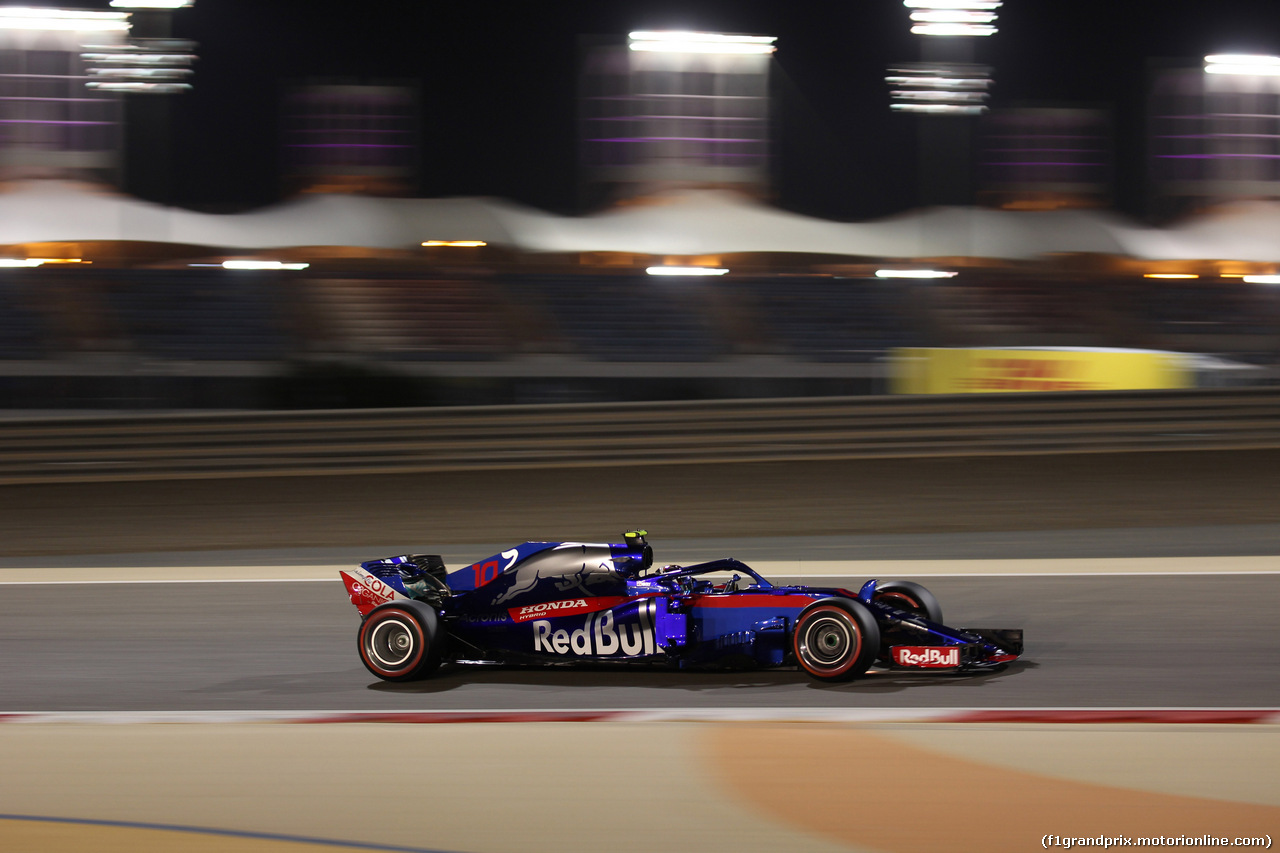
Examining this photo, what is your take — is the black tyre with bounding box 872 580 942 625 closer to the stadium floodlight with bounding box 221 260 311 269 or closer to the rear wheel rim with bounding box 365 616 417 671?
the rear wheel rim with bounding box 365 616 417 671

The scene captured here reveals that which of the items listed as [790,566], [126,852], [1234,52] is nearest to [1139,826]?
[126,852]

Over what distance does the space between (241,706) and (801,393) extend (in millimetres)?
15378

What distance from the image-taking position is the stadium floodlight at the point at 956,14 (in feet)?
91.3

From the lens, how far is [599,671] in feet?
21.6

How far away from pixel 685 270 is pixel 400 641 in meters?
27.6

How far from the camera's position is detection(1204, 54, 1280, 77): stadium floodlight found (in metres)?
37.5

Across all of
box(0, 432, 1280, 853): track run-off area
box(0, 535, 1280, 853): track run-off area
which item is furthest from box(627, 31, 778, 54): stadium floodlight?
box(0, 535, 1280, 853): track run-off area

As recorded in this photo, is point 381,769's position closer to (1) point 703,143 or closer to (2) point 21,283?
(2) point 21,283

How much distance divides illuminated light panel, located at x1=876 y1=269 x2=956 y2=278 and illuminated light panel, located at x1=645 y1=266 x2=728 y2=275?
163 inches

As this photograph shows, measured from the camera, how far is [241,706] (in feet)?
20.1

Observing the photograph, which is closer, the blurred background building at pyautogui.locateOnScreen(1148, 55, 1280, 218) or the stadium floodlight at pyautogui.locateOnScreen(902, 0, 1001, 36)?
the stadium floodlight at pyautogui.locateOnScreen(902, 0, 1001, 36)

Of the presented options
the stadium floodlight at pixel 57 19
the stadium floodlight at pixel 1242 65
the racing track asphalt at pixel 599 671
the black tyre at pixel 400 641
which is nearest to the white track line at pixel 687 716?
the racing track asphalt at pixel 599 671

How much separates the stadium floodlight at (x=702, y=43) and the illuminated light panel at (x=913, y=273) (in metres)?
7.89

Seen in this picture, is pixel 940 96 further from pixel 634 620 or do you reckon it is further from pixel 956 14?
pixel 634 620
